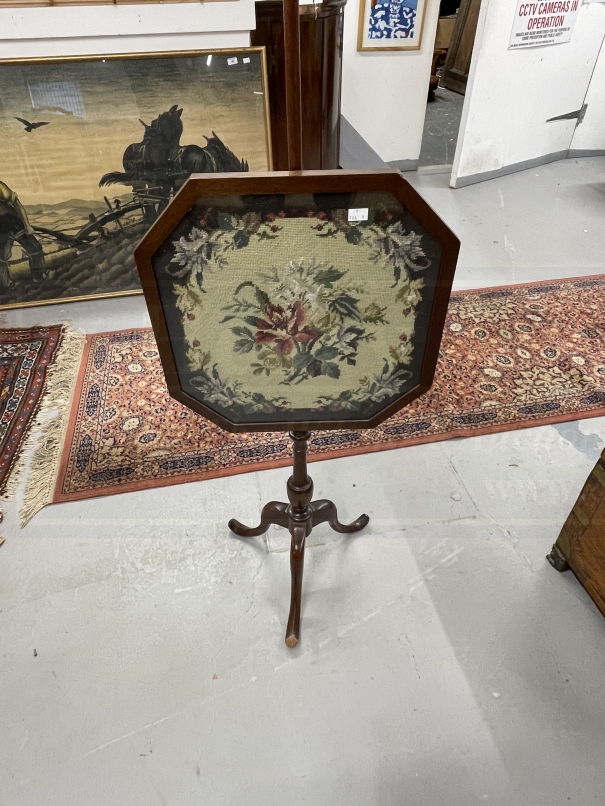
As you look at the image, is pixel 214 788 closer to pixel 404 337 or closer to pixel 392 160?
pixel 404 337

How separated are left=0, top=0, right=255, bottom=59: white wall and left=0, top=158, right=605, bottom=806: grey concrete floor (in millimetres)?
1862

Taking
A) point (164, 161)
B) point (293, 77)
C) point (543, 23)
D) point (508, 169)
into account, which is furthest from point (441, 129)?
point (293, 77)

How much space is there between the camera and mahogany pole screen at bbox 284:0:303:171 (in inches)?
32.5

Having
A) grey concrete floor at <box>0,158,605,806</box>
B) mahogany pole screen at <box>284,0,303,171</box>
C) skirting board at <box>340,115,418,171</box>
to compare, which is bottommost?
grey concrete floor at <box>0,158,605,806</box>

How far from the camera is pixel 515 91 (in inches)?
162

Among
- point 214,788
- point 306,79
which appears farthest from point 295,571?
point 306,79

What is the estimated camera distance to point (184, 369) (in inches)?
42.9

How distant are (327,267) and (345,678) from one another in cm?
110

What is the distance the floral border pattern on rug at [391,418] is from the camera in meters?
2.04

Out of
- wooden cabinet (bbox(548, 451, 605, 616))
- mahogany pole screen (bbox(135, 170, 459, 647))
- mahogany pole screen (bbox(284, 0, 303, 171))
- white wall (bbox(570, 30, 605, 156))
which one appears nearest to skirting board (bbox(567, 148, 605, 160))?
white wall (bbox(570, 30, 605, 156))

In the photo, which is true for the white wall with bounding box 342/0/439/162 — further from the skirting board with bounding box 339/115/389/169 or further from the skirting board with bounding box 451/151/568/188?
the skirting board with bounding box 451/151/568/188

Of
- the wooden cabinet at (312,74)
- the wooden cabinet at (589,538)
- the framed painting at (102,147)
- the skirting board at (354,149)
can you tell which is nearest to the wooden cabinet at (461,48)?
the skirting board at (354,149)

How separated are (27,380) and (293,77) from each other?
6.61 feet

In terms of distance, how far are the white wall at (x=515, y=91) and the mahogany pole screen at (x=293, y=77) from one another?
368 cm
